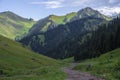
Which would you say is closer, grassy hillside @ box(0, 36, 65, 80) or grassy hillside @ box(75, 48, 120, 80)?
grassy hillside @ box(75, 48, 120, 80)

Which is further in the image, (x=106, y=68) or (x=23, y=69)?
(x=23, y=69)

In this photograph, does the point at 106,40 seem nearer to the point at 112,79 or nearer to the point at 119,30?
the point at 119,30

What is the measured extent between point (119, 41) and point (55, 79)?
14178 cm

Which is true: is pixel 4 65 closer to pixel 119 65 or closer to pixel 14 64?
pixel 14 64

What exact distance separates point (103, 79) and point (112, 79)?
164 cm

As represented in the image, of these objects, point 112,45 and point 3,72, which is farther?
point 112,45

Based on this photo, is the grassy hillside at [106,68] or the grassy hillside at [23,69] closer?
the grassy hillside at [106,68]

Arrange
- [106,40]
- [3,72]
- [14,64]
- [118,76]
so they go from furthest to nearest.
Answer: [106,40] < [14,64] < [3,72] < [118,76]

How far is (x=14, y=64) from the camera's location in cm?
10025

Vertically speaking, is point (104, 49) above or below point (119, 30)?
below

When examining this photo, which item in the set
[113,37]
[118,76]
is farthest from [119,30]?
[118,76]

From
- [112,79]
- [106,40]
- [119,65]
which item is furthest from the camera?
[106,40]

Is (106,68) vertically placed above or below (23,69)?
above

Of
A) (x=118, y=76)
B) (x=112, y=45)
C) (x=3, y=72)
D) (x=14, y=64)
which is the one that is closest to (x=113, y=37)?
(x=112, y=45)
